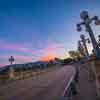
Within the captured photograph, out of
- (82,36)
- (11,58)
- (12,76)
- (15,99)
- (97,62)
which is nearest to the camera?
(97,62)

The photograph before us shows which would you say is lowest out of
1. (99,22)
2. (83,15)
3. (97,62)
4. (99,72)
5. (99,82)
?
(99,82)

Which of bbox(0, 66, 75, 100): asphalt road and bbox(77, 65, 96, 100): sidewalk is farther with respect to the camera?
bbox(0, 66, 75, 100): asphalt road

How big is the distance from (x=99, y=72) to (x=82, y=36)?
17506mm

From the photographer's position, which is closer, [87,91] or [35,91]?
[87,91]

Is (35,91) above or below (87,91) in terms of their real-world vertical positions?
below

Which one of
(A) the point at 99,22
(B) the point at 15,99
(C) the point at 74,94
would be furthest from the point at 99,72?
(B) the point at 15,99

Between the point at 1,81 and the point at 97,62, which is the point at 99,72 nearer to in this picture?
the point at 97,62

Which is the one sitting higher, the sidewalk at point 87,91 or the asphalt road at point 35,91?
the sidewalk at point 87,91

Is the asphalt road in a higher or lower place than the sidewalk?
lower

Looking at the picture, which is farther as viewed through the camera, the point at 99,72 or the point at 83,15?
the point at 83,15

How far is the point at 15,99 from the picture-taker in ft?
34.3

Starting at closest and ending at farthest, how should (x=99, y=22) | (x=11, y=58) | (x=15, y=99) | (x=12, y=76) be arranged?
(x=99, y=22)
(x=15, y=99)
(x=12, y=76)
(x=11, y=58)

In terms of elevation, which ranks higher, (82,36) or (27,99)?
(82,36)

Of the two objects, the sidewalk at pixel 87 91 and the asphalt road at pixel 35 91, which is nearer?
the sidewalk at pixel 87 91
